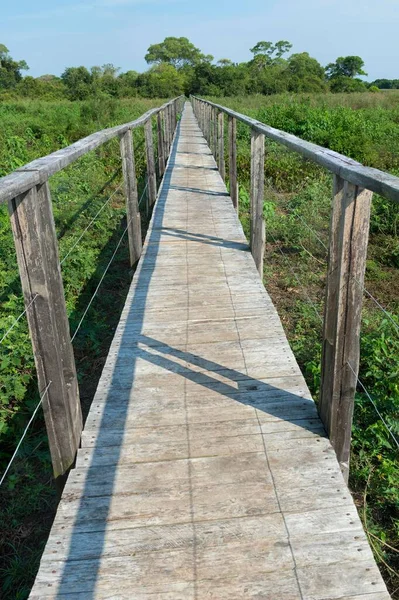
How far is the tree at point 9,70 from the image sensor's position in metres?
67.7

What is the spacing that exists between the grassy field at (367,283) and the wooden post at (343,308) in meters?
0.21

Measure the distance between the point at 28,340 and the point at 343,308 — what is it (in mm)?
2837

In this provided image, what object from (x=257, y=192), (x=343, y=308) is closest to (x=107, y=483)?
(x=343, y=308)

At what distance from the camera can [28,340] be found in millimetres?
4328

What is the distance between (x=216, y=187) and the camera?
29.1ft

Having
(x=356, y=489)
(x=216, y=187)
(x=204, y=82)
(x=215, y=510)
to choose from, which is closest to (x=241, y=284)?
(x=356, y=489)

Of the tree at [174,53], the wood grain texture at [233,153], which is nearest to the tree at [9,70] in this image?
the tree at [174,53]

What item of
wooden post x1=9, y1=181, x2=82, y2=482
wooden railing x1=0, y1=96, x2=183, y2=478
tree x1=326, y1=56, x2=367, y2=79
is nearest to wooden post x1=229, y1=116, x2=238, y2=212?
wooden railing x1=0, y1=96, x2=183, y2=478

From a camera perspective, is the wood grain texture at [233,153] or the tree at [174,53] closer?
the wood grain texture at [233,153]

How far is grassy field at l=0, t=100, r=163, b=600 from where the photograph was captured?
2.82 m

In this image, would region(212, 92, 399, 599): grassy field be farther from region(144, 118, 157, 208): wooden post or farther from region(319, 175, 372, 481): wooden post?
region(144, 118, 157, 208): wooden post

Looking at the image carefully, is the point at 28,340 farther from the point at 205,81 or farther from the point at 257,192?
the point at 205,81

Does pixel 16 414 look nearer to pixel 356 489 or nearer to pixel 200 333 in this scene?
pixel 200 333

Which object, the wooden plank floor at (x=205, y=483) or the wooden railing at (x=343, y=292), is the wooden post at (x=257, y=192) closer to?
the wooden plank floor at (x=205, y=483)
